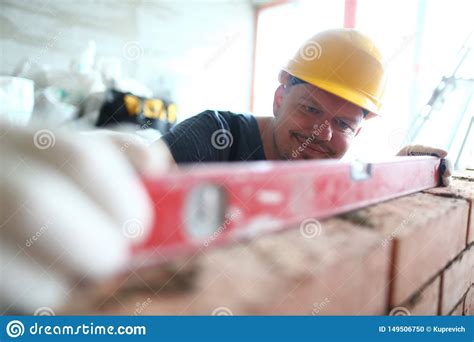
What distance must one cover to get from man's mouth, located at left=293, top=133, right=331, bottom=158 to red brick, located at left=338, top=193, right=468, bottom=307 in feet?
1.67

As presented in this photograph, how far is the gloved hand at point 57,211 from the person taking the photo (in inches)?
10.2

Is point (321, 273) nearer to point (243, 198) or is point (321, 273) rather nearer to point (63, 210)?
point (243, 198)

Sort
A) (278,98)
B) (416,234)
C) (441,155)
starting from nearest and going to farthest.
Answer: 1. (416,234)
2. (441,155)
3. (278,98)

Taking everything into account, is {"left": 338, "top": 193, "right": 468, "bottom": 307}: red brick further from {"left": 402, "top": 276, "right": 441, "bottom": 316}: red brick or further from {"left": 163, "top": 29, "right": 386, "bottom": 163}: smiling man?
{"left": 163, "top": 29, "right": 386, "bottom": 163}: smiling man

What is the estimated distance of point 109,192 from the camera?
284 millimetres

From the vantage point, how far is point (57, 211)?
26 cm

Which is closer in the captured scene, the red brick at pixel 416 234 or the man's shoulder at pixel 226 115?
the red brick at pixel 416 234

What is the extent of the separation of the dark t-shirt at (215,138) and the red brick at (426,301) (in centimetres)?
68

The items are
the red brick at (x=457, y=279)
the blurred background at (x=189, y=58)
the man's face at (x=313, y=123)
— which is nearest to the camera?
the red brick at (x=457, y=279)

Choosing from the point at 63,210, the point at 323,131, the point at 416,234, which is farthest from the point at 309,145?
the point at 63,210

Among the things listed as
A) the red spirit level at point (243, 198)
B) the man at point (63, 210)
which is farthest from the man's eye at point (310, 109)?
the man at point (63, 210)

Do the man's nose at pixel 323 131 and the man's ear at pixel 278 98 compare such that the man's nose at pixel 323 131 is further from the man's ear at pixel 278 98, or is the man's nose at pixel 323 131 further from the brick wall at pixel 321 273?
the brick wall at pixel 321 273

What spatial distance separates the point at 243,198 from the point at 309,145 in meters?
0.94
